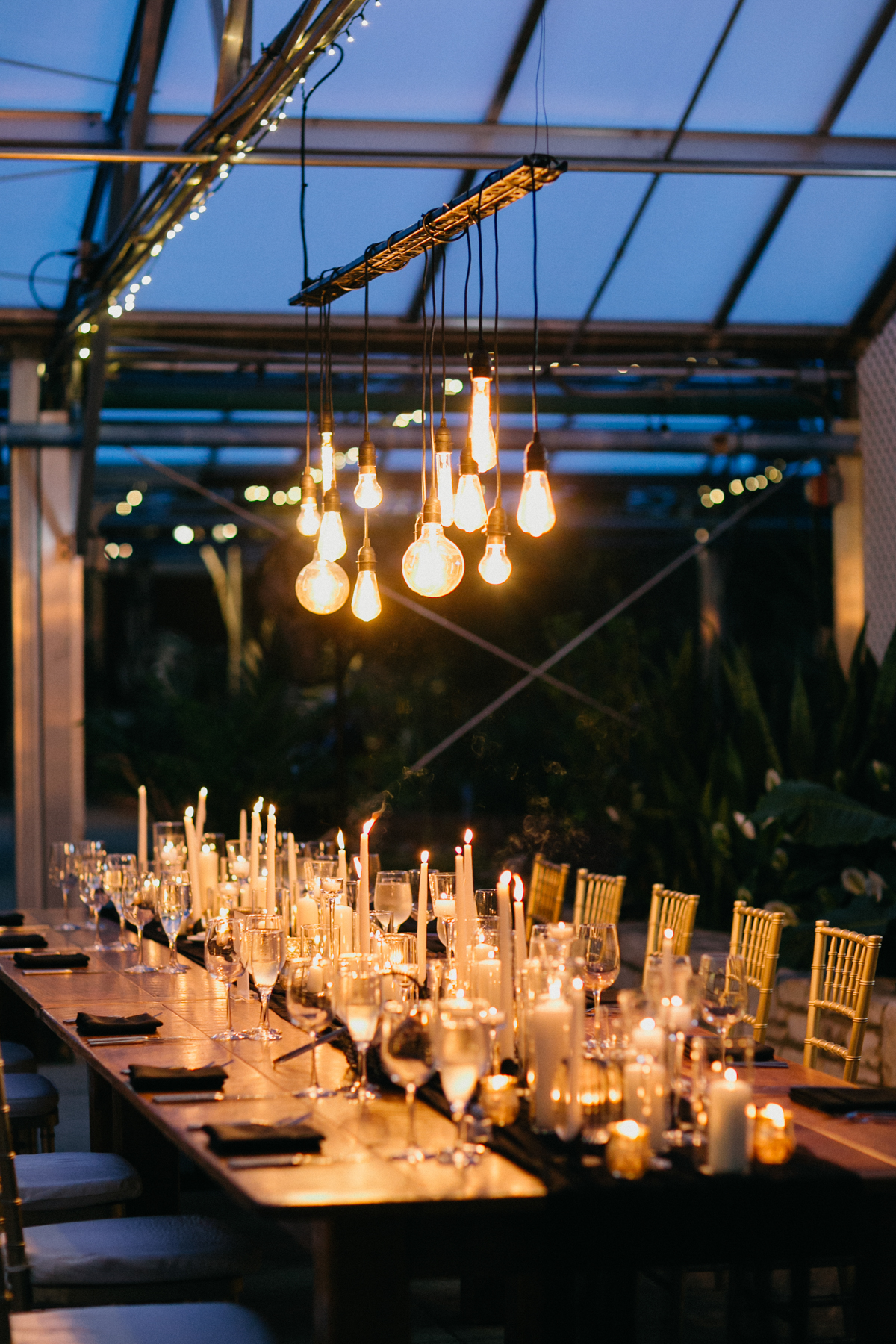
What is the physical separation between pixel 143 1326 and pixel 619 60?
4997mm

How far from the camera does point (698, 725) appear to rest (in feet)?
23.8

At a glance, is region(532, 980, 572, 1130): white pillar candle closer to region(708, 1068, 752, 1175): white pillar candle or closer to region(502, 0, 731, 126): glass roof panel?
region(708, 1068, 752, 1175): white pillar candle

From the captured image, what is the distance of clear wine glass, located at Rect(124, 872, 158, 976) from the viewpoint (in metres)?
4.12

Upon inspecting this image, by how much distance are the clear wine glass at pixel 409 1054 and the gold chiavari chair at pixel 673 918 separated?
6.65 feet

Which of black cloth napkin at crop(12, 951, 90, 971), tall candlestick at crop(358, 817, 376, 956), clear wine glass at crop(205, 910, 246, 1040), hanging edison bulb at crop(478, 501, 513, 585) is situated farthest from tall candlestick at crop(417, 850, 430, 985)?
black cloth napkin at crop(12, 951, 90, 971)

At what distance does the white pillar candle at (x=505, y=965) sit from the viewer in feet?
8.97

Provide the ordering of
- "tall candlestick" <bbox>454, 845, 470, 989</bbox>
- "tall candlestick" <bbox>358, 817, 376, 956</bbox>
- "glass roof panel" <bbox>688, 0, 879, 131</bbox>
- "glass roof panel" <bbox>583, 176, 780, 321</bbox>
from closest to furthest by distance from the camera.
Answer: "tall candlestick" <bbox>454, 845, 470, 989</bbox> < "tall candlestick" <bbox>358, 817, 376, 956</bbox> < "glass roof panel" <bbox>688, 0, 879, 131</bbox> < "glass roof panel" <bbox>583, 176, 780, 321</bbox>

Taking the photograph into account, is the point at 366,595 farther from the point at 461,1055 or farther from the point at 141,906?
the point at 461,1055

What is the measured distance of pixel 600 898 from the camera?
5.39m

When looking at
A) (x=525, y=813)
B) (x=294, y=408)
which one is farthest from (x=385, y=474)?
(x=525, y=813)

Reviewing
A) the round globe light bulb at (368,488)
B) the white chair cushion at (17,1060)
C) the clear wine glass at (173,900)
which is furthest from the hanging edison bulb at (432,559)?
the white chair cushion at (17,1060)

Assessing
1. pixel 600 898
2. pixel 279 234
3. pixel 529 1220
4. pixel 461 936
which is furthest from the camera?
pixel 279 234

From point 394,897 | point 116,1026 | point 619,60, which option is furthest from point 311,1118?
point 619,60

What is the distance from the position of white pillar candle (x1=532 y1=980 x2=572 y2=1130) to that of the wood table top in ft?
0.48
